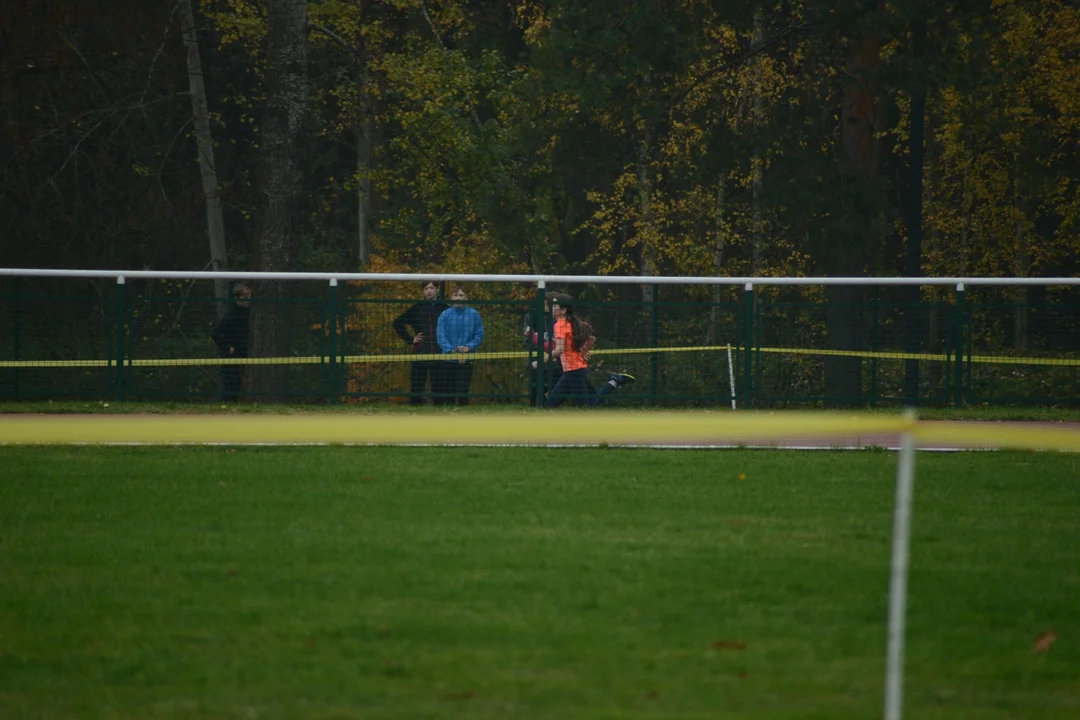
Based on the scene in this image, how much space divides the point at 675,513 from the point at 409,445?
17.1 ft

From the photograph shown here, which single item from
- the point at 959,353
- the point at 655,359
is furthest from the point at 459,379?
Result: the point at 959,353

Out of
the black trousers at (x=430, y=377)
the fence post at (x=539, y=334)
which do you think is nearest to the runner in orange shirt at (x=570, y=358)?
the fence post at (x=539, y=334)

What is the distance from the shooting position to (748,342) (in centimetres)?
1923

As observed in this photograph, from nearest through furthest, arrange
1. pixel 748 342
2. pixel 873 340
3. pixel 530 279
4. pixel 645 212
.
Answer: pixel 530 279 < pixel 748 342 < pixel 873 340 < pixel 645 212

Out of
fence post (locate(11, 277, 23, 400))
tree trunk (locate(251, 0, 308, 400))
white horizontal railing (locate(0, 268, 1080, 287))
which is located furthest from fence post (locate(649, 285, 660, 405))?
fence post (locate(11, 277, 23, 400))

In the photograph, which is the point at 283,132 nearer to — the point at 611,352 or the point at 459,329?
the point at 459,329

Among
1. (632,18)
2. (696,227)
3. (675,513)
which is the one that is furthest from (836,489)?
(696,227)

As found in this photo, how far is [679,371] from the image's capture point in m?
19.3

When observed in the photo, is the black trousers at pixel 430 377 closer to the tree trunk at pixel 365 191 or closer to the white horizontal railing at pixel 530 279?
the white horizontal railing at pixel 530 279

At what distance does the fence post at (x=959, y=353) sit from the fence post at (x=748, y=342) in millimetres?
2712

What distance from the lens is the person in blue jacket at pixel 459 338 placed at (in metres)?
19.2

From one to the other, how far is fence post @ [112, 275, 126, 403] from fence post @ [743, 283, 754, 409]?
8.08 m

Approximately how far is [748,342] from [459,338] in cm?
375

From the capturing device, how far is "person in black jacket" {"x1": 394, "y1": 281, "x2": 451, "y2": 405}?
Result: 19.3 meters
